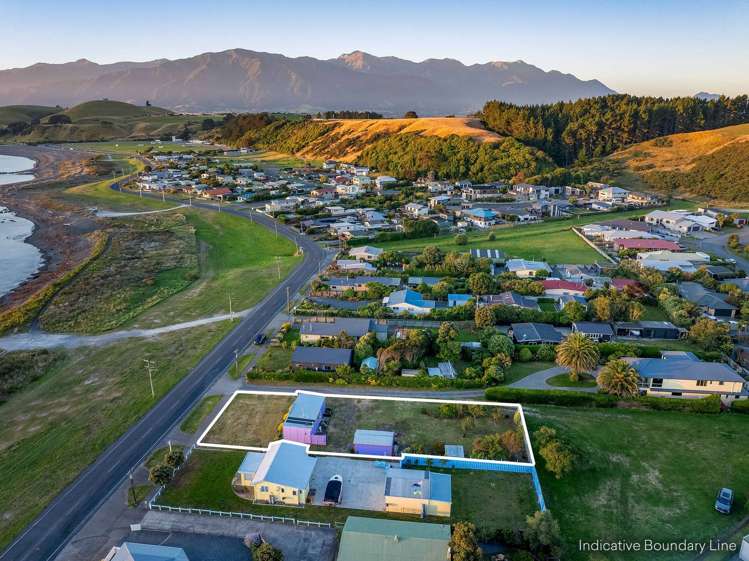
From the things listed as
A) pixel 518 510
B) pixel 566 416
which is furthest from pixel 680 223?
pixel 518 510

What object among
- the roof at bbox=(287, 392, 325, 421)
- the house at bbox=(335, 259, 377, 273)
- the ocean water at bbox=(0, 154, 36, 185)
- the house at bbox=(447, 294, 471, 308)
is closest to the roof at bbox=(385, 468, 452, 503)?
the roof at bbox=(287, 392, 325, 421)

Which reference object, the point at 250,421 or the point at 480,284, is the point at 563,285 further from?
the point at 250,421

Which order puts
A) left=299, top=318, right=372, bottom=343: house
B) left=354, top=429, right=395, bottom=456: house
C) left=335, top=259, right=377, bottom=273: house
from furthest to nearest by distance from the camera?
left=335, top=259, right=377, bottom=273: house < left=299, top=318, right=372, bottom=343: house < left=354, top=429, right=395, bottom=456: house

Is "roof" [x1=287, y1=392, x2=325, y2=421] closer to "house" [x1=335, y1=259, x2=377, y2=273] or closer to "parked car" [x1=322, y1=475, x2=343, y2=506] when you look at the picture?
"parked car" [x1=322, y1=475, x2=343, y2=506]

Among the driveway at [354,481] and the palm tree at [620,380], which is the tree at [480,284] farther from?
the driveway at [354,481]

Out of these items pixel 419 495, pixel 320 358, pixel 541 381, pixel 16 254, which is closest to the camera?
pixel 419 495

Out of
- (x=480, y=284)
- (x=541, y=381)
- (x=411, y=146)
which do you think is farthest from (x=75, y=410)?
(x=411, y=146)
